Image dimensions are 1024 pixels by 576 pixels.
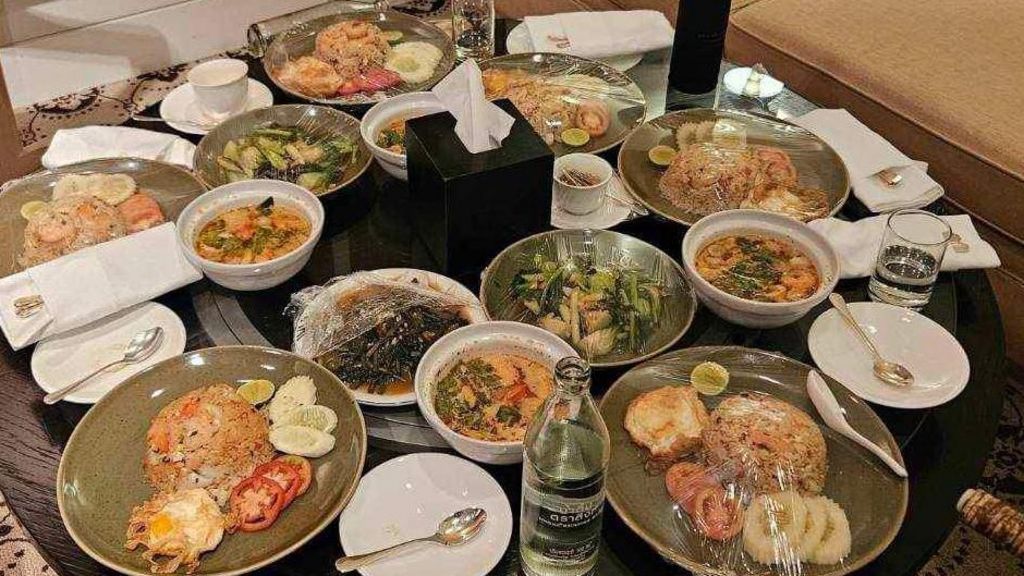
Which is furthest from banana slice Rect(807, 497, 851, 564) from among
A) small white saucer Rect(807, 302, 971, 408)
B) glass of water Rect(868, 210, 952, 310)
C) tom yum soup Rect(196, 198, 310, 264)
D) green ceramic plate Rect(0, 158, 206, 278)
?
green ceramic plate Rect(0, 158, 206, 278)

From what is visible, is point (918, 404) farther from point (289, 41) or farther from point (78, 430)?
point (289, 41)

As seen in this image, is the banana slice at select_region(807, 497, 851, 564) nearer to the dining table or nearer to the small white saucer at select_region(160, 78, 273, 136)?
the dining table

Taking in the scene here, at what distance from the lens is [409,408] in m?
1.55

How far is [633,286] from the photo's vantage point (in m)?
1.73

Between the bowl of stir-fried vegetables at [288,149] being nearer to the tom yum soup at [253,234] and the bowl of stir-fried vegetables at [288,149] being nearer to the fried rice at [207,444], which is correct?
the tom yum soup at [253,234]

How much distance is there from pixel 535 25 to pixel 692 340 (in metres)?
1.22

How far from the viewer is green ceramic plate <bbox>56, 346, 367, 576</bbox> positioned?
50.9 inches

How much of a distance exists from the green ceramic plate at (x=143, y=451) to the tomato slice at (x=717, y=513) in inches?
20.1

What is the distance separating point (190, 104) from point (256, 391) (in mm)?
1068

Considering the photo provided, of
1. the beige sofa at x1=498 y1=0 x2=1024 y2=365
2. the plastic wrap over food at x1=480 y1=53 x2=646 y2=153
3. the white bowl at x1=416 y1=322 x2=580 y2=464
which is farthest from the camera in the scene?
the beige sofa at x1=498 y1=0 x2=1024 y2=365

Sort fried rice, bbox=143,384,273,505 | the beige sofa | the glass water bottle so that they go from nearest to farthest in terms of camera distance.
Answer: the glass water bottle, fried rice, bbox=143,384,273,505, the beige sofa

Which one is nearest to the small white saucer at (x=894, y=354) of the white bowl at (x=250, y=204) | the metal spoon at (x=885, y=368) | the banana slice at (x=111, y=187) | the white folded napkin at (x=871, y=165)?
the metal spoon at (x=885, y=368)

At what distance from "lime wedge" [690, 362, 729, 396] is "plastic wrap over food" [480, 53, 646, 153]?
2.56 feet

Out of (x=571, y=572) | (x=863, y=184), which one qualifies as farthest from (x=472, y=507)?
(x=863, y=184)
